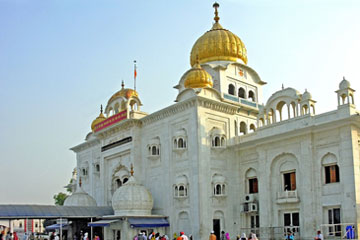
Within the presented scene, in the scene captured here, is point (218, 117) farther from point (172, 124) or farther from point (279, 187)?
point (279, 187)

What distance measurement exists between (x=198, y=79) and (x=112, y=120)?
768 cm

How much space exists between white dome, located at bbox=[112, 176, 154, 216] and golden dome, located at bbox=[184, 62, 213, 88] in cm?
721

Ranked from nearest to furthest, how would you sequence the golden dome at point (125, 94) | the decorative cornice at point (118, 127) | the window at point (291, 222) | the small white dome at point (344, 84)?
1. the small white dome at point (344, 84)
2. the window at point (291, 222)
3. the decorative cornice at point (118, 127)
4. the golden dome at point (125, 94)

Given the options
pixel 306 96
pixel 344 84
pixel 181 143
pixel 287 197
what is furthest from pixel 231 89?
pixel 344 84

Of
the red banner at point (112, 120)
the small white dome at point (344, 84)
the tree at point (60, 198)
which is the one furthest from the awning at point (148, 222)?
the tree at point (60, 198)

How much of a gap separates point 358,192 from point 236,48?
15015 mm

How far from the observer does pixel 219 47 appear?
32812mm

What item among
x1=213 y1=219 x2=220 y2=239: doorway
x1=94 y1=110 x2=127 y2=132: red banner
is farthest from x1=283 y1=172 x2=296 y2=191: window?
x1=94 y1=110 x2=127 y2=132: red banner

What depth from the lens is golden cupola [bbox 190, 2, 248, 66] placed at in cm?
3278

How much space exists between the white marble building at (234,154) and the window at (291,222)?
0.05m

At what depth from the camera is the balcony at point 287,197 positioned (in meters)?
24.0

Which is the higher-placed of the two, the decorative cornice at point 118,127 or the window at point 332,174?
the decorative cornice at point 118,127

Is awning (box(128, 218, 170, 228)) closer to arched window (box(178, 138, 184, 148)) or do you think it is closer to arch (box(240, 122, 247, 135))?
arched window (box(178, 138, 184, 148))

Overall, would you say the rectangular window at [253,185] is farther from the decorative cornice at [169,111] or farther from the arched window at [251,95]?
the arched window at [251,95]
